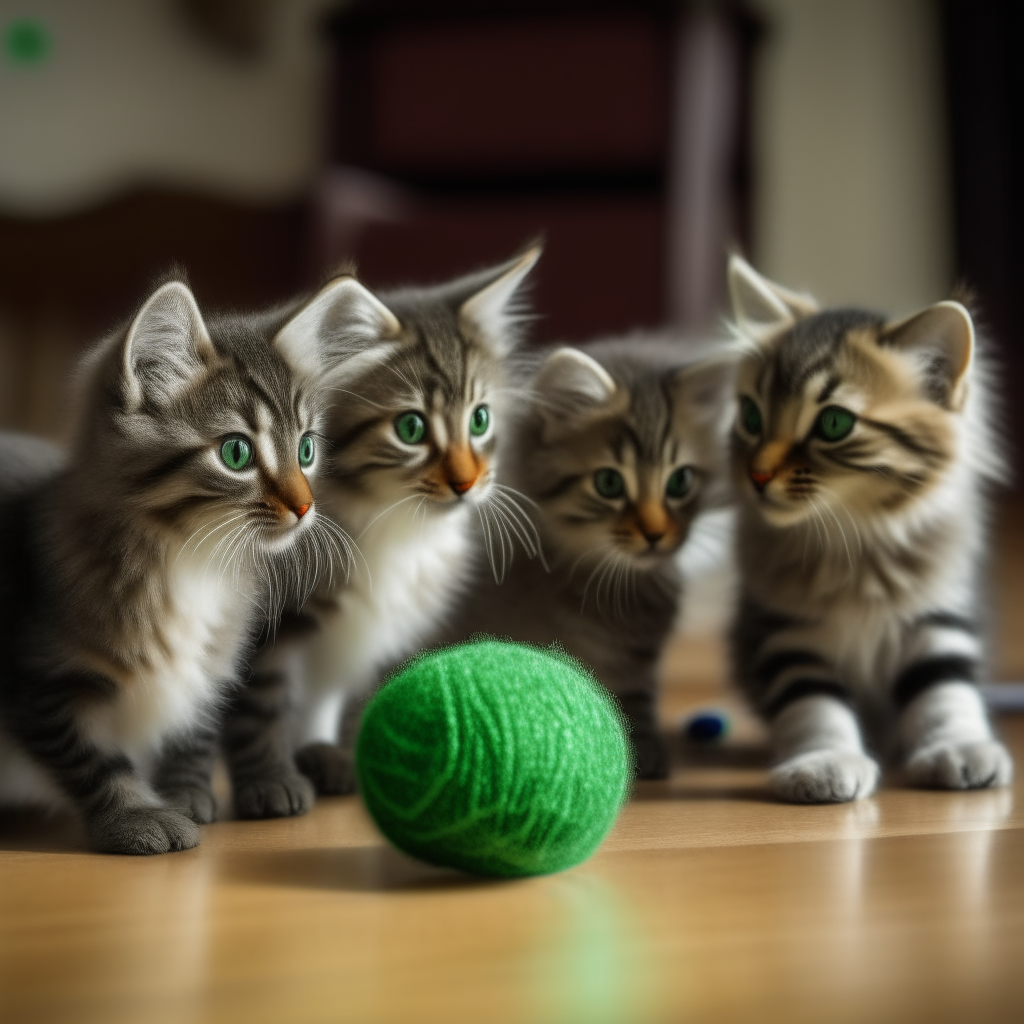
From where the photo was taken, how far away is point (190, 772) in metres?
1.52

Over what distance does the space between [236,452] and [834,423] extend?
728mm

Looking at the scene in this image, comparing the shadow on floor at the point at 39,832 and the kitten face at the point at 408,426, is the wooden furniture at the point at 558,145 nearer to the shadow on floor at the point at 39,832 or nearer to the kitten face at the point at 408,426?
the kitten face at the point at 408,426

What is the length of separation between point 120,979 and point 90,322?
15.1 feet

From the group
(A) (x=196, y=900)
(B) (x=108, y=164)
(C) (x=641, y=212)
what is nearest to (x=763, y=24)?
(C) (x=641, y=212)

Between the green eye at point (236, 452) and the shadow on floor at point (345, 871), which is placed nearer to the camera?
the shadow on floor at point (345, 871)

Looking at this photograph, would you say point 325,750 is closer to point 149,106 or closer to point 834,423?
point 834,423

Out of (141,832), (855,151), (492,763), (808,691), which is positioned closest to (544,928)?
(492,763)

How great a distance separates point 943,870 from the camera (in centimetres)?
124

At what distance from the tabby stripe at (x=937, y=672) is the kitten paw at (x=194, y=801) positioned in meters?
0.91

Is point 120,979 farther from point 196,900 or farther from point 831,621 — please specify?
point 831,621

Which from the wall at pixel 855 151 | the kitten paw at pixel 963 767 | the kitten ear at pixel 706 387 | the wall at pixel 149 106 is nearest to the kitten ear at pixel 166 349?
the kitten ear at pixel 706 387

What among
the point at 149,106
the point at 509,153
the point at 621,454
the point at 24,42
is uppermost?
the point at 24,42

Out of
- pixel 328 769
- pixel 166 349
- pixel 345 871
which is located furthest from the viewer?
pixel 328 769

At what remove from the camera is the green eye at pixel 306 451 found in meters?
1.48
